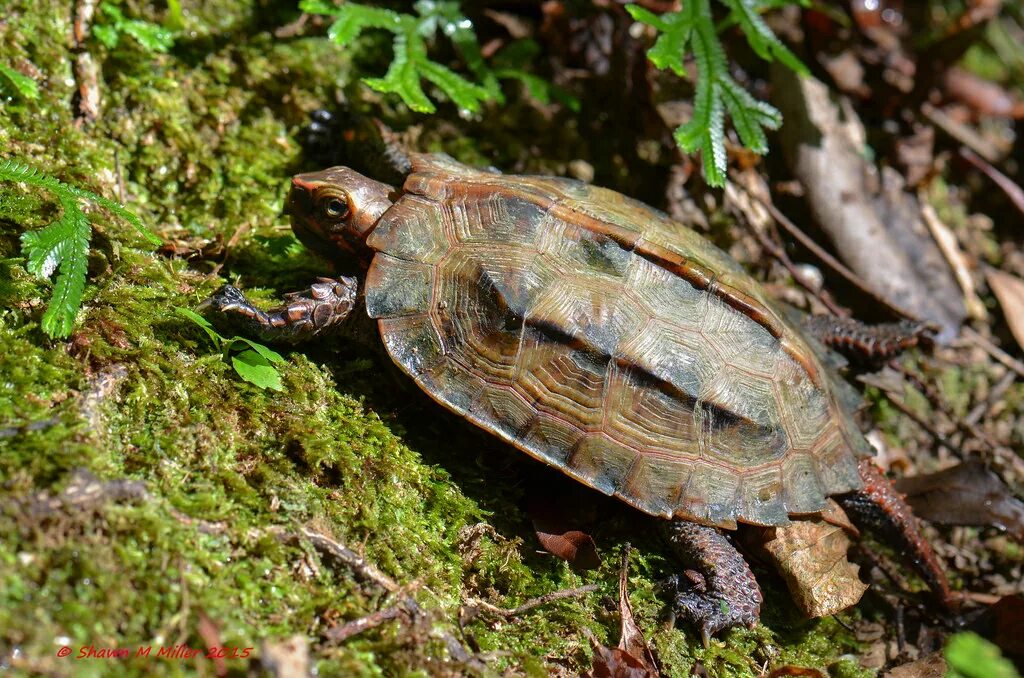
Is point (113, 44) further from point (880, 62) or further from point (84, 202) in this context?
point (880, 62)

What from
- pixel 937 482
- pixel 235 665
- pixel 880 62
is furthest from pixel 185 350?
pixel 880 62

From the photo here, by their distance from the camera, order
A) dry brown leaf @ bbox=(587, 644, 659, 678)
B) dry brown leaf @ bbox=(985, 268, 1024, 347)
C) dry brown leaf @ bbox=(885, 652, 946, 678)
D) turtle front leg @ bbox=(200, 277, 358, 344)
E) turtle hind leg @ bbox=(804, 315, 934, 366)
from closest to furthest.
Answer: dry brown leaf @ bbox=(587, 644, 659, 678)
turtle front leg @ bbox=(200, 277, 358, 344)
dry brown leaf @ bbox=(885, 652, 946, 678)
turtle hind leg @ bbox=(804, 315, 934, 366)
dry brown leaf @ bbox=(985, 268, 1024, 347)

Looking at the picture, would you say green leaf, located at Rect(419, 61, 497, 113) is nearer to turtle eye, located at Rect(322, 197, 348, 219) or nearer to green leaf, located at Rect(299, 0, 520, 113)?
green leaf, located at Rect(299, 0, 520, 113)

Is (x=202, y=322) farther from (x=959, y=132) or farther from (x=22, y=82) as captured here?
(x=959, y=132)

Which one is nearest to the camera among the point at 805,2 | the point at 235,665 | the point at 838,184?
the point at 235,665

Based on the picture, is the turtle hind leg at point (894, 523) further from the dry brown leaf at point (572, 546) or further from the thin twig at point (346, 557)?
the thin twig at point (346, 557)

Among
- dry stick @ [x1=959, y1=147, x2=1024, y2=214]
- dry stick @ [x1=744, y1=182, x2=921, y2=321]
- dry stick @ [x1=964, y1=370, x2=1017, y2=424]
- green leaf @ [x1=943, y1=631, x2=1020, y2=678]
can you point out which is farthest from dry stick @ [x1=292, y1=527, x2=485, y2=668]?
dry stick @ [x1=959, y1=147, x2=1024, y2=214]
